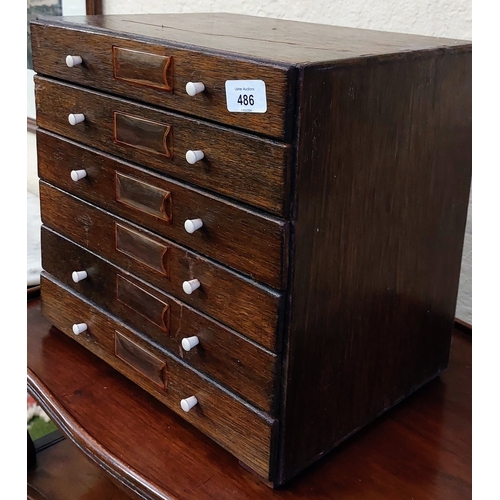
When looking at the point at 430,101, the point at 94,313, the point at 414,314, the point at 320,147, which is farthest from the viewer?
the point at 94,313

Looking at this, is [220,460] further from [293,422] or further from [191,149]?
[191,149]

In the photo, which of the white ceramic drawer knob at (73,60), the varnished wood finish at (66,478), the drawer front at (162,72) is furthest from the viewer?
the varnished wood finish at (66,478)

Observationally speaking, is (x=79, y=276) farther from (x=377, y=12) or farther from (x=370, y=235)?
(x=377, y=12)

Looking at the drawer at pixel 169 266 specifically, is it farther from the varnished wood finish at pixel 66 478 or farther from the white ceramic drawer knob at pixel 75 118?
the varnished wood finish at pixel 66 478

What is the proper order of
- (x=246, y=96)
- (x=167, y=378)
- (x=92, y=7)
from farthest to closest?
1. (x=92, y=7)
2. (x=167, y=378)
3. (x=246, y=96)

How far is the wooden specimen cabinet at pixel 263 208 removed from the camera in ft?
2.14

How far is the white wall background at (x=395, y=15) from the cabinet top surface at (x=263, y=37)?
0.17m

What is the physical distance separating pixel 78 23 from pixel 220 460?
55 cm

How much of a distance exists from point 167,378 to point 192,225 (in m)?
0.23

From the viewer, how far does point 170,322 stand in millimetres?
824

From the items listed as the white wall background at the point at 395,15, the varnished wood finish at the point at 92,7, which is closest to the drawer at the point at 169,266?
the white wall background at the point at 395,15

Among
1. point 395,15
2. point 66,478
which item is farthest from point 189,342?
point 395,15

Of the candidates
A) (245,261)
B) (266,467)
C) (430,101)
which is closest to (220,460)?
(266,467)

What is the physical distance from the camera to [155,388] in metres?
0.87
